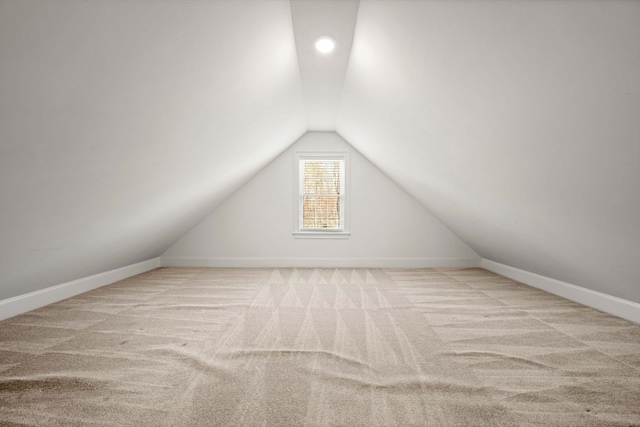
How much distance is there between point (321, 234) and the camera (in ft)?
18.5

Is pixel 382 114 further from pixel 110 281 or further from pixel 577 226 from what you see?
pixel 110 281

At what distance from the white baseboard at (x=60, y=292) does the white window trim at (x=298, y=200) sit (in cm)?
265

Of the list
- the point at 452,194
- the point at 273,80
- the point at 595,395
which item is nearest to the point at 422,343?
the point at 595,395

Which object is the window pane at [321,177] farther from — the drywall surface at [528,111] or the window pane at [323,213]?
the drywall surface at [528,111]

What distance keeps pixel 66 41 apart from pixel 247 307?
2558 mm

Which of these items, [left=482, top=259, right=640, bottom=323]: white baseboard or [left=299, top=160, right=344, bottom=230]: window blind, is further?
[left=299, top=160, right=344, bottom=230]: window blind

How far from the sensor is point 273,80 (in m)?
3.03

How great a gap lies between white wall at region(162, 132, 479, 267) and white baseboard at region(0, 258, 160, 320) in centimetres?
112

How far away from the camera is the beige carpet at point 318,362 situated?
150 centimetres

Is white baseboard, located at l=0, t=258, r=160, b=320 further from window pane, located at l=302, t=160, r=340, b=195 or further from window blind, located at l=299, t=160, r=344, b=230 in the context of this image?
window pane, located at l=302, t=160, r=340, b=195

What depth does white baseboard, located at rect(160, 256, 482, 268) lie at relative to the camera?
564cm

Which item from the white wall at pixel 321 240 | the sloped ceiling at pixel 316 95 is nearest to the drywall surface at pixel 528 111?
the sloped ceiling at pixel 316 95

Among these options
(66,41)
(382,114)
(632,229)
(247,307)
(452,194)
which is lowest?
(247,307)

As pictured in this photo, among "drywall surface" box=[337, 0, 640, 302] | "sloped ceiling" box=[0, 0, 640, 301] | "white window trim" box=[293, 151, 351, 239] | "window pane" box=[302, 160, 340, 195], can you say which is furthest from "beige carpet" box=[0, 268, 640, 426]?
"window pane" box=[302, 160, 340, 195]
